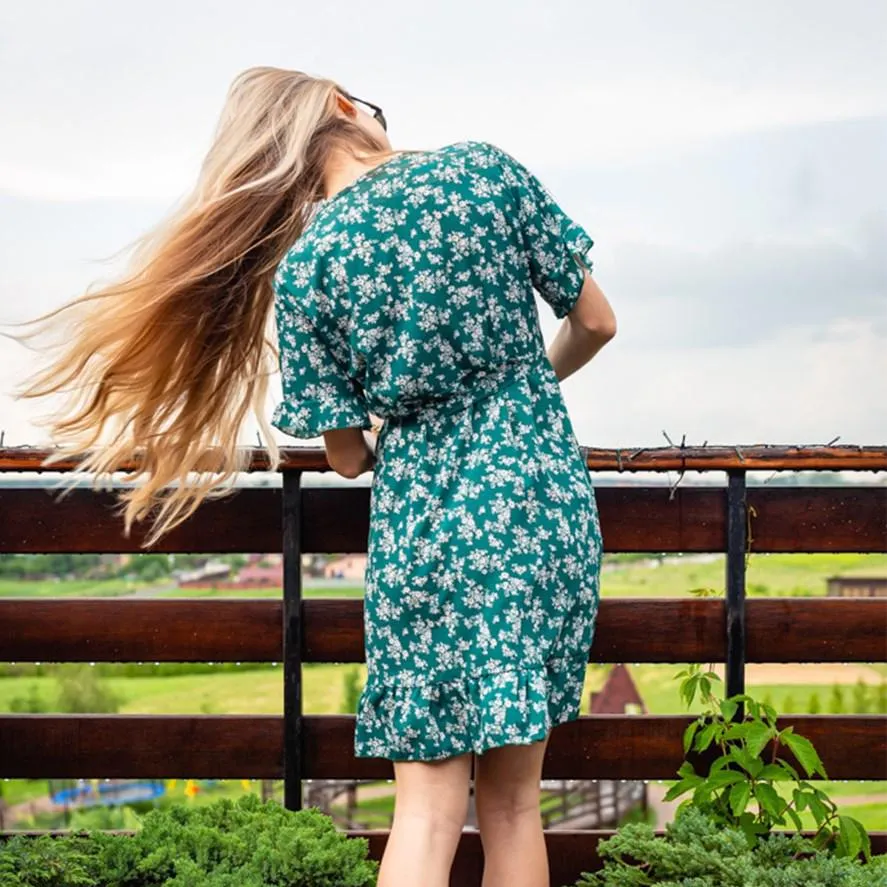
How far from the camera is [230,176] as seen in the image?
2.09 meters

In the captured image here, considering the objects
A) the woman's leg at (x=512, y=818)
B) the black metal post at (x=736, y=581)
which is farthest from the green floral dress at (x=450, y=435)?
the black metal post at (x=736, y=581)

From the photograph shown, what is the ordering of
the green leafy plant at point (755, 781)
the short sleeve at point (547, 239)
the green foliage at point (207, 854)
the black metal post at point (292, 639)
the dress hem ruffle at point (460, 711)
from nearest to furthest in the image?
1. the dress hem ruffle at point (460, 711)
2. the short sleeve at point (547, 239)
3. the green foliage at point (207, 854)
4. the green leafy plant at point (755, 781)
5. the black metal post at point (292, 639)

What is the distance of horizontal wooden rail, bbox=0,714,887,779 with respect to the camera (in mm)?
2783

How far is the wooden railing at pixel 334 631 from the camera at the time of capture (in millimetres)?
2756

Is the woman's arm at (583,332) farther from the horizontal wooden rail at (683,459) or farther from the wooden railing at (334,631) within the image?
the wooden railing at (334,631)

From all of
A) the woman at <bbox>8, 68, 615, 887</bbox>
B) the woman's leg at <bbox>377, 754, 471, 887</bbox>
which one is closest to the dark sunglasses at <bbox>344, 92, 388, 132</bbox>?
the woman at <bbox>8, 68, 615, 887</bbox>

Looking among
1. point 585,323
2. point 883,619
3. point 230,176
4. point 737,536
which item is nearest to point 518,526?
point 585,323

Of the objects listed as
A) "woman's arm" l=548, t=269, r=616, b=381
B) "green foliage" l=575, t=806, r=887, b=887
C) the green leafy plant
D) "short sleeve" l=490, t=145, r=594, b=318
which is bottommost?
"green foliage" l=575, t=806, r=887, b=887

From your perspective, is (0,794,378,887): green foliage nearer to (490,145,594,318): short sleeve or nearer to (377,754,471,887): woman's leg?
(377,754,471,887): woman's leg

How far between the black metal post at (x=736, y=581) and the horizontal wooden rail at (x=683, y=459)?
0.28 feet

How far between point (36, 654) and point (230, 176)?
56.8 inches

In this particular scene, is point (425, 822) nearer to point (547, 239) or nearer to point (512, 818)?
point (512, 818)

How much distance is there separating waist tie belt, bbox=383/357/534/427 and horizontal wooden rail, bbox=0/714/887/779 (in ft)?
3.89

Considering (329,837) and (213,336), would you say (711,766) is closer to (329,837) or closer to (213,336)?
(329,837)
